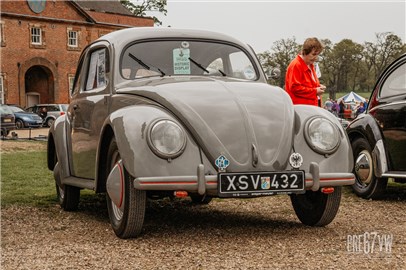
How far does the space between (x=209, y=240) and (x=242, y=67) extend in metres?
2.11

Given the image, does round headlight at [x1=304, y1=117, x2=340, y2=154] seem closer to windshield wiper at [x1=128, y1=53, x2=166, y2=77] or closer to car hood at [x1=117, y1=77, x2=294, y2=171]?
car hood at [x1=117, y1=77, x2=294, y2=171]

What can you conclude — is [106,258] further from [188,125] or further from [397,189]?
[397,189]

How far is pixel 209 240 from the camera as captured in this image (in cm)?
512

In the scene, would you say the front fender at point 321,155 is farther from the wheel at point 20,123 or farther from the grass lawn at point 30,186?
the wheel at point 20,123

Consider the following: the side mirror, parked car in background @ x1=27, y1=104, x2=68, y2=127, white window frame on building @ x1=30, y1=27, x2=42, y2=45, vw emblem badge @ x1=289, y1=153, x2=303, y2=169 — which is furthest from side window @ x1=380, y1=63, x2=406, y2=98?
white window frame on building @ x1=30, y1=27, x2=42, y2=45

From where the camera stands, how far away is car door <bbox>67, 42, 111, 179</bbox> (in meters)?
6.20

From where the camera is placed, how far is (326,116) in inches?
214

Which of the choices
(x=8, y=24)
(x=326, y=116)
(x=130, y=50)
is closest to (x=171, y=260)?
(x=326, y=116)

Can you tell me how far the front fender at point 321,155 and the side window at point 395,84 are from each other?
2.82 m

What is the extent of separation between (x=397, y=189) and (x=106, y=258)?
5.61 meters

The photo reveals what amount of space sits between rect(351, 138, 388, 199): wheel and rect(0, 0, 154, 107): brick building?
37514 mm

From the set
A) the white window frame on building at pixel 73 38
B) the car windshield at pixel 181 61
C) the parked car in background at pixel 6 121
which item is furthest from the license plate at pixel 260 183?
the white window frame on building at pixel 73 38

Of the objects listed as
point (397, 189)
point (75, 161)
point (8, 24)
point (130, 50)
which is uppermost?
point (8, 24)

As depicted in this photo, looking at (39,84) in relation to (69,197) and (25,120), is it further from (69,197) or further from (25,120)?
(69,197)
